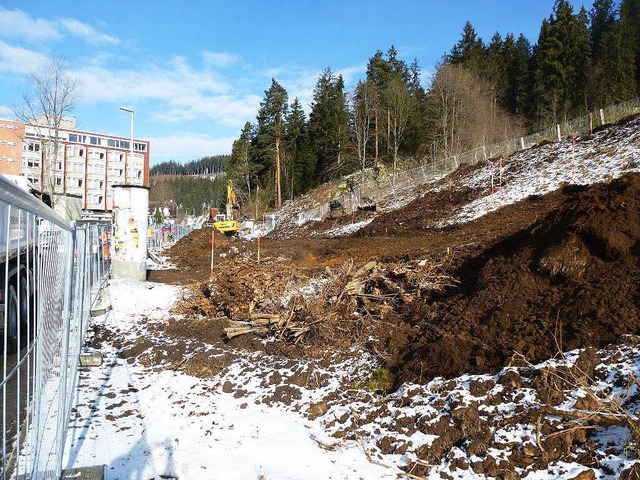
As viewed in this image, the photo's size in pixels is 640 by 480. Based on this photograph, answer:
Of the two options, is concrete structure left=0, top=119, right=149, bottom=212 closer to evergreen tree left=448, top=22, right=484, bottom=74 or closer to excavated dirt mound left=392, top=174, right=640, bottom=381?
evergreen tree left=448, top=22, right=484, bottom=74

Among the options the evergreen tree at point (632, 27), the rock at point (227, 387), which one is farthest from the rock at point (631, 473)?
the evergreen tree at point (632, 27)

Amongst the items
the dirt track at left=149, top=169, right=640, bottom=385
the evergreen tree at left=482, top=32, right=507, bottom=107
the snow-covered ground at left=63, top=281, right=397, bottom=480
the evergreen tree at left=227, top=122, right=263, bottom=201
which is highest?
the evergreen tree at left=482, top=32, right=507, bottom=107

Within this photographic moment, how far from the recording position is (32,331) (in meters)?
2.46

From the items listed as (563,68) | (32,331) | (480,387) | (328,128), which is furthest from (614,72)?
(32,331)

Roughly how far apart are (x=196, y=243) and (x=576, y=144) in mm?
21177

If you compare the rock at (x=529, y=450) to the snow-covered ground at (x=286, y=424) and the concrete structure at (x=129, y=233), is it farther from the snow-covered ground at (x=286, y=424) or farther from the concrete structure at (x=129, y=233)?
the concrete structure at (x=129, y=233)

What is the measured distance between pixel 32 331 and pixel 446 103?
44949mm

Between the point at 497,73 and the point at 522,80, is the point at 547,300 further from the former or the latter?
the point at 497,73

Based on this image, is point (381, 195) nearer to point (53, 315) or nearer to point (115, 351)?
point (115, 351)

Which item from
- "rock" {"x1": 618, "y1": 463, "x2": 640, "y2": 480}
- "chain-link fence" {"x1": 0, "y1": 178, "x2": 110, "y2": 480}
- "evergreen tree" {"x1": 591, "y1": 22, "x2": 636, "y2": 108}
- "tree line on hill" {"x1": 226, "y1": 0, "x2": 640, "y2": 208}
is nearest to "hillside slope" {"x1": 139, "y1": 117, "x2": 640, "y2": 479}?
"rock" {"x1": 618, "y1": 463, "x2": 640, "y2": 480}

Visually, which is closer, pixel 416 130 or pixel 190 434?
pixel 190 434

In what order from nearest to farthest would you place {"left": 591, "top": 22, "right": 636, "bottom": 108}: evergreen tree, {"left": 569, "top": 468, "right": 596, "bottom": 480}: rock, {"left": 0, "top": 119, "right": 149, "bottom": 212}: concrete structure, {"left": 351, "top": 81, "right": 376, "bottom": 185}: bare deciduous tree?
{"left": 569, "top": 468, "right": 596, "bottom": 480}: rock < {"left": 591, "top": 22, "right": 636, "bottom": 108}: evergreen tree < {"left": 351, "top": 81, "right": 376, "bottom": 185}: bare deciduous tree < {"left": 0, "top": 119, "right": 149, "bottom": 212}: concrete structure

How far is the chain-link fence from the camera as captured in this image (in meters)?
1.83

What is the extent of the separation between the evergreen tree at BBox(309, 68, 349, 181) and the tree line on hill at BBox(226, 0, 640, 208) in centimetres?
13
